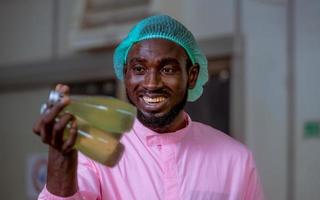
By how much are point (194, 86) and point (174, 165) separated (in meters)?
0.21

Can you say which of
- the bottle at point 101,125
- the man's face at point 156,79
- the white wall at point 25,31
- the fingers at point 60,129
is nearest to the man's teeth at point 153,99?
the man's face at point 156,79

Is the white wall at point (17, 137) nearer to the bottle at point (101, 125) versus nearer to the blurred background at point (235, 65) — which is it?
the blurred background at point (235, 65)

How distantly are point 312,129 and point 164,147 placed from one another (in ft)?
4.18

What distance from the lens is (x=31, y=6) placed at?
347 cm

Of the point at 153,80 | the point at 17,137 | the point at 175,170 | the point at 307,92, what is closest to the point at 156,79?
the point at 153,80

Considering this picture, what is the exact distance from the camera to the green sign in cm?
236

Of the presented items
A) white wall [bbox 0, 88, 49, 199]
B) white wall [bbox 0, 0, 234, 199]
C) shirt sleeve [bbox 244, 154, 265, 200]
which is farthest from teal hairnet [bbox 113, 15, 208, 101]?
white wall [bbox 0, 88, 49, 199]

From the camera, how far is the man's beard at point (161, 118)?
1.23 m

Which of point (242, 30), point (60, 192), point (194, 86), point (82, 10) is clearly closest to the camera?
point (60, 192)

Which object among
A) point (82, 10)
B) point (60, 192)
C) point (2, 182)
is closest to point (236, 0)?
point (82, 10)

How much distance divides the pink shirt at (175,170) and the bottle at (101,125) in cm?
22

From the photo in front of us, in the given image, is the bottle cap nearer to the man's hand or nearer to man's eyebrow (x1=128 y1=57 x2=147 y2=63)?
the man's hand

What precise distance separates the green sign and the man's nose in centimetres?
136

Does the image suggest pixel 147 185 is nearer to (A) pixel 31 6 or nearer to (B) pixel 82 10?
(B) pixel 82 10
